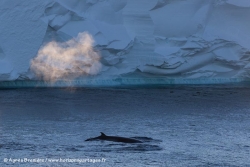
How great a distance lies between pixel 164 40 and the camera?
15664 mm

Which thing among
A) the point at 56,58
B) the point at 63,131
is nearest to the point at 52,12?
the point at 56,58

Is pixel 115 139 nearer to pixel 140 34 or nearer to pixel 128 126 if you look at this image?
pixel 128 126

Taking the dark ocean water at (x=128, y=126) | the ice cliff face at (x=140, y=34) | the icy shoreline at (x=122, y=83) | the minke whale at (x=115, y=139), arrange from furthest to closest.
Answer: the icy shoreline at (x=122, y=83)
the ice cliff face at (x=140, y=34)
the minke whale at (x=115, y=139)
the dark ocean water at (x=128, y=126)

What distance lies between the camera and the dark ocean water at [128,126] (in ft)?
30.0

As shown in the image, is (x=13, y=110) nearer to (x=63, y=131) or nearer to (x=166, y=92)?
(x=63, y=131)

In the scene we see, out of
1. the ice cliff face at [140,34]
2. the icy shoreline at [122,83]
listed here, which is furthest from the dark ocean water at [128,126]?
the ice cliff face at [140,34]

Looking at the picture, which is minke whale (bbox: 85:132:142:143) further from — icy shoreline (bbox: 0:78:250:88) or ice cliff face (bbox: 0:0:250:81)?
icy shoreline (bbox: 0:78:250:88)

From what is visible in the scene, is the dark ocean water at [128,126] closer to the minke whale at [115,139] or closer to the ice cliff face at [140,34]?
the minke whale at [115,139]

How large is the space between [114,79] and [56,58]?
1386 mm

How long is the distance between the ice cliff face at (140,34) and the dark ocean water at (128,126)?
1.90 feet

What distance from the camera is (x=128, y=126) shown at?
11.7 m

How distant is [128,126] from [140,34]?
4.20 metres

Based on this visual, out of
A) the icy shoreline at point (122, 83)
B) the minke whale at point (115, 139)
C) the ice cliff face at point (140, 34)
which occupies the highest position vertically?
the ice cliff face at point (140, 34)

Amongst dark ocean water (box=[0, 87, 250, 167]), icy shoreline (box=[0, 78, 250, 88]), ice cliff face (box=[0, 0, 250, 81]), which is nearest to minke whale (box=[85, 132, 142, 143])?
dark ocean water (box=[0, 87, 250, 167])
